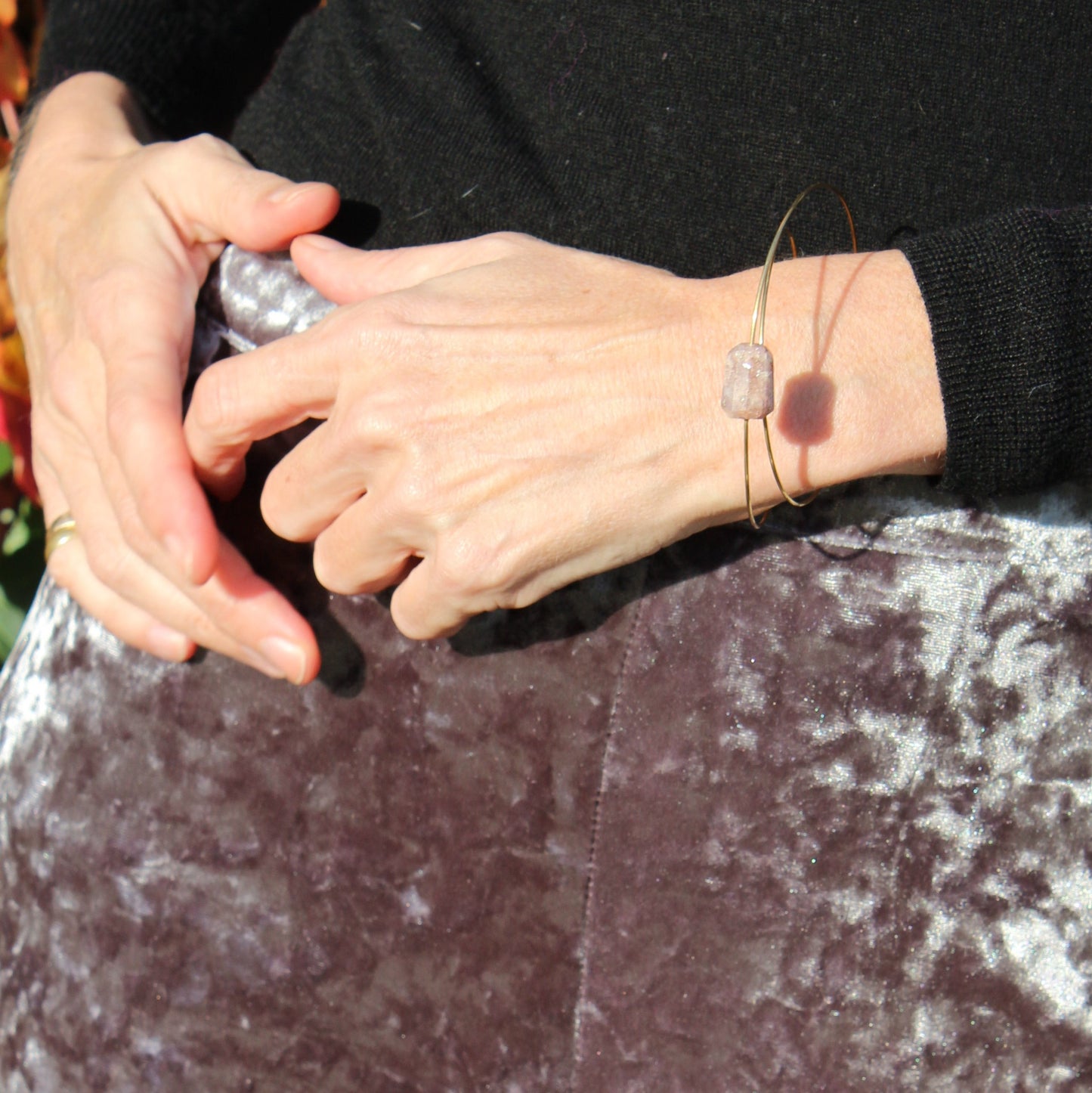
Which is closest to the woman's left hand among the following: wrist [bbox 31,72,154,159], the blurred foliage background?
wrist [bbox 31,72,154,159]

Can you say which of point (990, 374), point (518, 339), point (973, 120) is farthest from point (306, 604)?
point (973, 120)

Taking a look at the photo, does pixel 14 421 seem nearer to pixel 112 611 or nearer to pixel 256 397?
pixel 112 611

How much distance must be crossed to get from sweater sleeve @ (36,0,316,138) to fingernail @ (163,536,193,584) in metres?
0.73

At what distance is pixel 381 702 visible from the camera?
0.97 metres

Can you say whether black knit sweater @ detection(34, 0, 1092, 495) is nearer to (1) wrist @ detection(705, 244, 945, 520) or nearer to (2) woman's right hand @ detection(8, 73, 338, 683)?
(1) wrist @ detection(705, 244, 945, 520)

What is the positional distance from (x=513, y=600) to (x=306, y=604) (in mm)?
271

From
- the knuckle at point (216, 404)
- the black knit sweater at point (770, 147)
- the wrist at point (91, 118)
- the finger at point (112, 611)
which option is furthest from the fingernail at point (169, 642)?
the wrist at point (91, 118)

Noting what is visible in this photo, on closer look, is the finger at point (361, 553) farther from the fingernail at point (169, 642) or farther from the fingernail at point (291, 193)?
the fingernail at point (291, 193)

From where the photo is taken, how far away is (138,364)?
0.94 metres

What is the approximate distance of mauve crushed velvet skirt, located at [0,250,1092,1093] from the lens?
2.75ft

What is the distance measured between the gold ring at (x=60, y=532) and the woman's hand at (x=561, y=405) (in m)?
0.43

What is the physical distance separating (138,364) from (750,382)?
1.95 feet

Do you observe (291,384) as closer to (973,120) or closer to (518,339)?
(518,339)

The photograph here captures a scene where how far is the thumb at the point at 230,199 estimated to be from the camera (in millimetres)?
945
